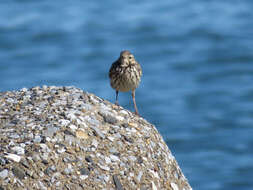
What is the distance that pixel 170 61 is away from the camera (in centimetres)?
3441

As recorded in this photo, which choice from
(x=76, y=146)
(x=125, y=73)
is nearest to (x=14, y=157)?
(x=76, y=146)

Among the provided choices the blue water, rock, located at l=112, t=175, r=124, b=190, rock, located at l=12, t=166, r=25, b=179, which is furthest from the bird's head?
the blue water

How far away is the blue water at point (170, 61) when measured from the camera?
→ 1129 inches

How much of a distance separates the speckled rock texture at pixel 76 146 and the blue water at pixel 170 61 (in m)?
16.6

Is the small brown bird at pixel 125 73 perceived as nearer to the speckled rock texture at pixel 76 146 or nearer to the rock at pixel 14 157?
the speckled rock texture at pixel 76 146

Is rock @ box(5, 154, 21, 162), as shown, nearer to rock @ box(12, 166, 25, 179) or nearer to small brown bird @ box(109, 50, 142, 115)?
rock @ box(12, 166, 25, 179)

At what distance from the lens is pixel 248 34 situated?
37.3 m

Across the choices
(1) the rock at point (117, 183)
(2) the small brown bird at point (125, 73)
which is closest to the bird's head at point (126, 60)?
(2) the small brown bird at point (125, 73)

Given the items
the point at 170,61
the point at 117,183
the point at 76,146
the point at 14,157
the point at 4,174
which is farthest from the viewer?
the point at 170,61

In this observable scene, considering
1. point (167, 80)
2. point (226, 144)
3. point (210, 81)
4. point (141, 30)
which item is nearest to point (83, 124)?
point (226, 144)

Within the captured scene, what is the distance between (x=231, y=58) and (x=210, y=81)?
8.22 ft

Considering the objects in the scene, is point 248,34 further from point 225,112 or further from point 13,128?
point 13,128

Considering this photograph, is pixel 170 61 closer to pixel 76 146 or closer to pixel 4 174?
pixel 76 146

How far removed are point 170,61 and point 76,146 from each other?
26.3 metres
